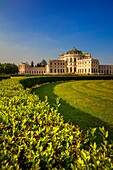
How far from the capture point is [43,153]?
2.95 metres

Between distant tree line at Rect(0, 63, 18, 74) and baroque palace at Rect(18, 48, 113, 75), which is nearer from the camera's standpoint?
distant tree line at Rect(0, 63, 18, 74)

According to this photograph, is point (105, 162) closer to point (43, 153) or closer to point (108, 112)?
point (43, 153)

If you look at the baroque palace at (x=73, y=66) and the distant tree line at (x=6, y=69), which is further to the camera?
the baroque palace at (x=73, y=66)

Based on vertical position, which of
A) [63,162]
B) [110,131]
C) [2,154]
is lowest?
[110,131]

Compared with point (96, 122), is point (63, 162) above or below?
above

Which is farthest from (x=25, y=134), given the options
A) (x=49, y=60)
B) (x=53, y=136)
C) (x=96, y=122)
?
(x=49, y=60)

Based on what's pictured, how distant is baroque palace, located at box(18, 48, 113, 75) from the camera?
429 feet

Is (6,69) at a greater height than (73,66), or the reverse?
(73,66)

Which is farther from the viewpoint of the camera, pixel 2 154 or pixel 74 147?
pixel 74 147

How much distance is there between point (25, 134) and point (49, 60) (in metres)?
134

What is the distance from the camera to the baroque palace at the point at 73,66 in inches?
5147

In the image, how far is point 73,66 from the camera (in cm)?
14162

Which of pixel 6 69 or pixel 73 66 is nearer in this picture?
pixel 6 69

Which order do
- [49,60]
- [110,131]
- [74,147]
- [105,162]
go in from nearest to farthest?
[105,162] → [74,147] → [110,131] → [49,60]
